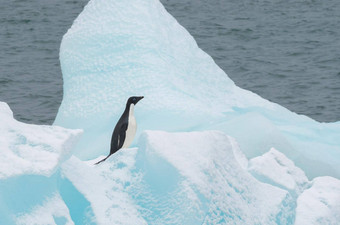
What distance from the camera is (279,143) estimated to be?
22.5ft

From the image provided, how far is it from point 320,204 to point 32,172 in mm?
2284

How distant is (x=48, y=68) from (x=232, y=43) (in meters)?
3.99

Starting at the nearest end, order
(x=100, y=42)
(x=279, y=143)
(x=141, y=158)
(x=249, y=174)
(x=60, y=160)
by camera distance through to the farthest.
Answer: (x=60, y=160)
(x=141, y=158)
(x=249, y=174)
(x=279, y=143)
(x=100, y=42)

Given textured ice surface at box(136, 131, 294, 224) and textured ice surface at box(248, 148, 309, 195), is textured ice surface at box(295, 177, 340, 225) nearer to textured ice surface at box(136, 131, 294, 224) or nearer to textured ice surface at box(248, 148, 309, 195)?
textured ice surface at box(248, 148, 309, 195)

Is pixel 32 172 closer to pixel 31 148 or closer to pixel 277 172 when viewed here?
pixel 31 148

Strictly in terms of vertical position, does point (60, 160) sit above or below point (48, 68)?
above

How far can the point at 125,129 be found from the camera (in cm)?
688

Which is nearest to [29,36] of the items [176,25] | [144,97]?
[176,25]

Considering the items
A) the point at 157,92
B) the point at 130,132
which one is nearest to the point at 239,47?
the point at 157,92

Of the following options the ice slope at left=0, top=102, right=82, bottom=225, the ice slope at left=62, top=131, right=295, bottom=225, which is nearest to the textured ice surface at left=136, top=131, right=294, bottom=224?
the ice slope at left=62, top=131, right=295, bottom=225

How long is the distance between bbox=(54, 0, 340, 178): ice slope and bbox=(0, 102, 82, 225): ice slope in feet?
7.53

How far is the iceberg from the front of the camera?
4.82m

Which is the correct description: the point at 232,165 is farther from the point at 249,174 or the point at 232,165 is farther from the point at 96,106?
the point at 96,106

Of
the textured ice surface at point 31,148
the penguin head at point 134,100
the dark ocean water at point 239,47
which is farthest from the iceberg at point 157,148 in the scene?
the dark ocean water at point 239,47
